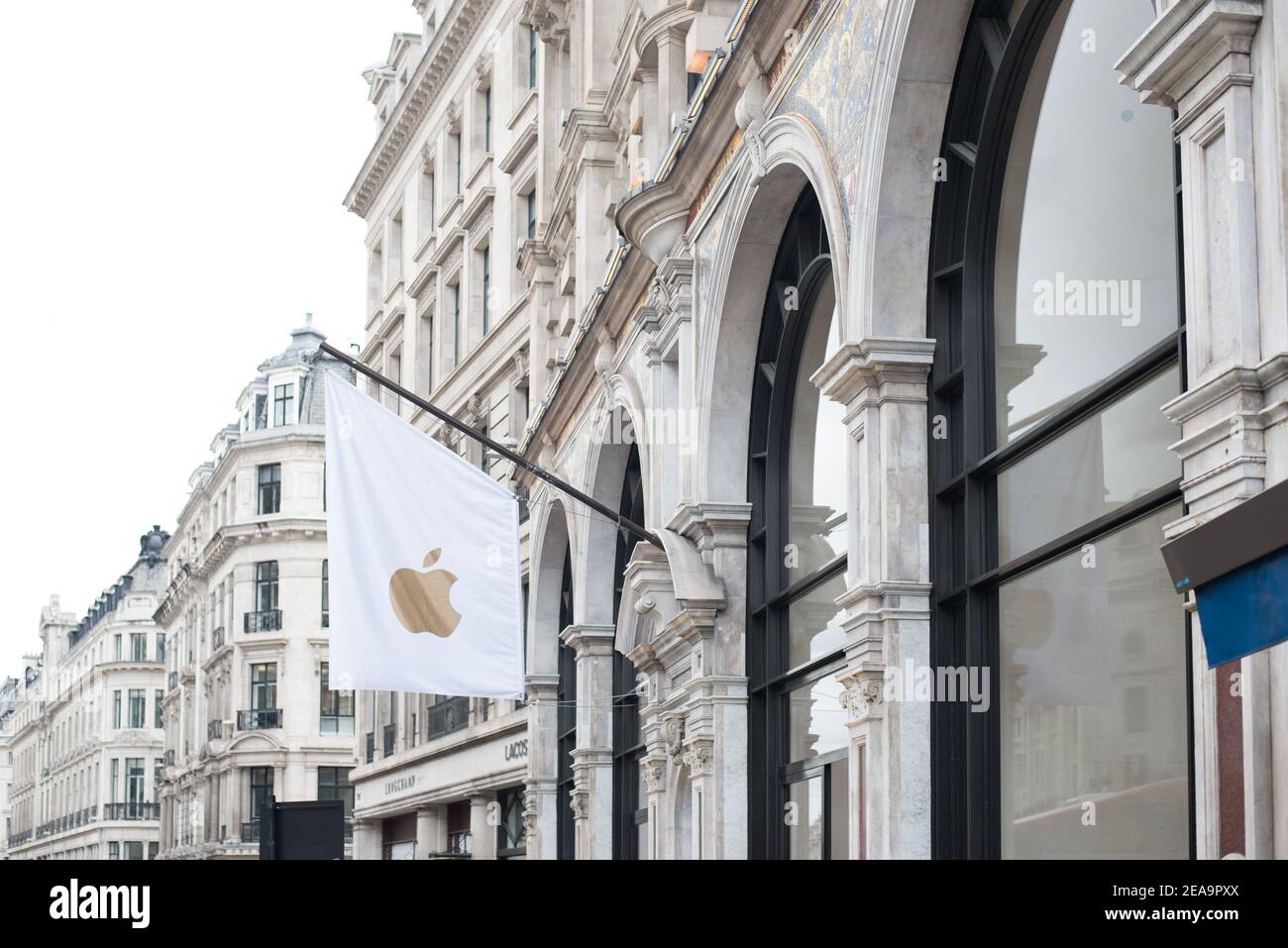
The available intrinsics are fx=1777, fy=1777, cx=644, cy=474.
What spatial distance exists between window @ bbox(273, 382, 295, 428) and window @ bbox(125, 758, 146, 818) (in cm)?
3863

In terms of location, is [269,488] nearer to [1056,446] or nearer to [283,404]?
[283,404]

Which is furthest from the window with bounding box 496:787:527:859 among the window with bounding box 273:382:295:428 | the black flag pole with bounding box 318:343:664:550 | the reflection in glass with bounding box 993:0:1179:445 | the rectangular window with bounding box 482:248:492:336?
the window with bounding box 273:382:295:428

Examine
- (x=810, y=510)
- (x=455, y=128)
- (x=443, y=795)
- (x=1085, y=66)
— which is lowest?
(x=443, y=795)

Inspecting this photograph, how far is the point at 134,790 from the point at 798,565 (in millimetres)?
98163

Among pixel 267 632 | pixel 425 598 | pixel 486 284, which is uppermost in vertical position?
pixel 486 284

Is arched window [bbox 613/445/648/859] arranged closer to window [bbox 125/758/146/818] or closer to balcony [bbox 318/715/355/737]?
balcony [bbox 318/715/355/737]

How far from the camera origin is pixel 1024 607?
1090cm

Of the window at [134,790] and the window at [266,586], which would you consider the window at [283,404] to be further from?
the window at [134,790]

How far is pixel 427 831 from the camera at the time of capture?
38594mm

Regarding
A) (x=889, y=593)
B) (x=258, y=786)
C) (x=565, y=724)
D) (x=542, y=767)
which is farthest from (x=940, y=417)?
(x=258, y=786)

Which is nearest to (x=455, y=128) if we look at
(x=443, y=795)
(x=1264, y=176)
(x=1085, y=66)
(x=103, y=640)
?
(x=443, y=795)

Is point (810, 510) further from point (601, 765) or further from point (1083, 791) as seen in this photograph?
point (601, 765)

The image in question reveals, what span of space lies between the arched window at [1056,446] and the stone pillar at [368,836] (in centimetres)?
3462
